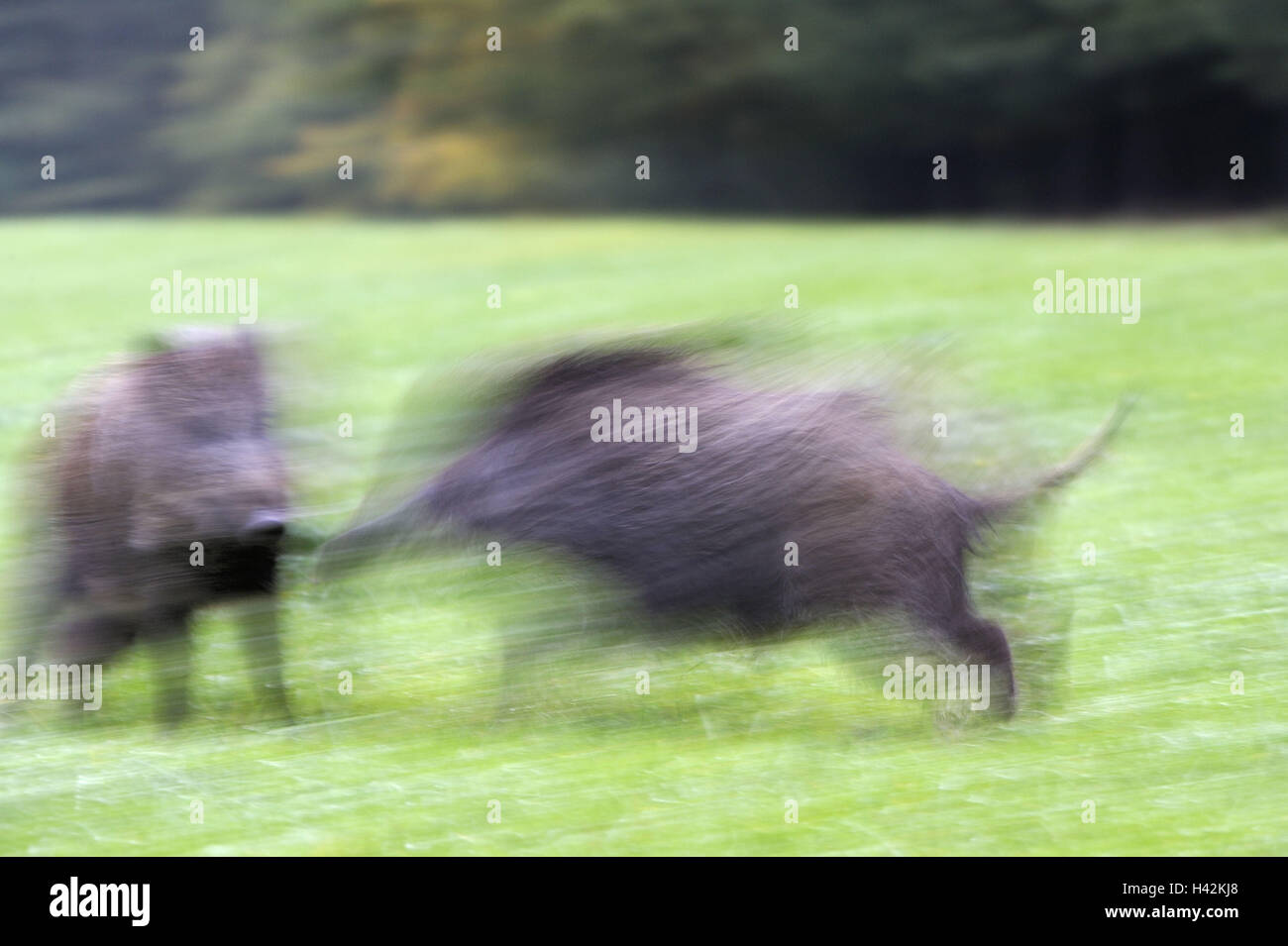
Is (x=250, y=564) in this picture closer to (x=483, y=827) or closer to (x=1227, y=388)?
(x=483, y=827)

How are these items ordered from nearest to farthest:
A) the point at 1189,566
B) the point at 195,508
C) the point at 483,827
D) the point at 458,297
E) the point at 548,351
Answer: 1. the point at 483,827
2. the point at 195,508
3. the point at 548,351
4. the point at 1189,566
5. the point at 458,297

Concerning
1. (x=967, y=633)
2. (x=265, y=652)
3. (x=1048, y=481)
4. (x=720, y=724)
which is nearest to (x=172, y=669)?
(x=265, y=652)

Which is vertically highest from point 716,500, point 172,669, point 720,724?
point 716,500

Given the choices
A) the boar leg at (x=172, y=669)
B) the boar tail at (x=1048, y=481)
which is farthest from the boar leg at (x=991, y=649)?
the boar leg at (x=172, y=669)

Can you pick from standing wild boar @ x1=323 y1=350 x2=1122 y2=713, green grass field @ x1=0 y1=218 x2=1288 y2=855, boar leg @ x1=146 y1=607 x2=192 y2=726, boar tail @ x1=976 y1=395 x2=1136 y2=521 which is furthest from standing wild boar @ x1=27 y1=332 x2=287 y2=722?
boar tail @ x1=976 y1=395 x2=1136 y2=521

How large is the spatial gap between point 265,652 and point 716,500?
1187 millimetres

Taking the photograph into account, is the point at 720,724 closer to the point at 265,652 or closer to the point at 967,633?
the point at 967,633

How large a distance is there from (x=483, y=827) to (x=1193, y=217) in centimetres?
1654

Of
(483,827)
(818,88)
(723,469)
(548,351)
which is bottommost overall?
(483,827)

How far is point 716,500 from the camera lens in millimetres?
3674

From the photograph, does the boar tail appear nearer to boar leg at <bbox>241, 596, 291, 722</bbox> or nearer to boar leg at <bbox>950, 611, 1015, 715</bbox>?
boar leg at <bbox>950, 611, 1015, 715</bbox>

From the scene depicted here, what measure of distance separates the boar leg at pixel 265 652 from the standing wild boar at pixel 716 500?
1.18 feet

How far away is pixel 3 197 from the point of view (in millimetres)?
19000

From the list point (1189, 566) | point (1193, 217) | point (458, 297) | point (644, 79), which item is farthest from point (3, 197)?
point (1189, 566)
